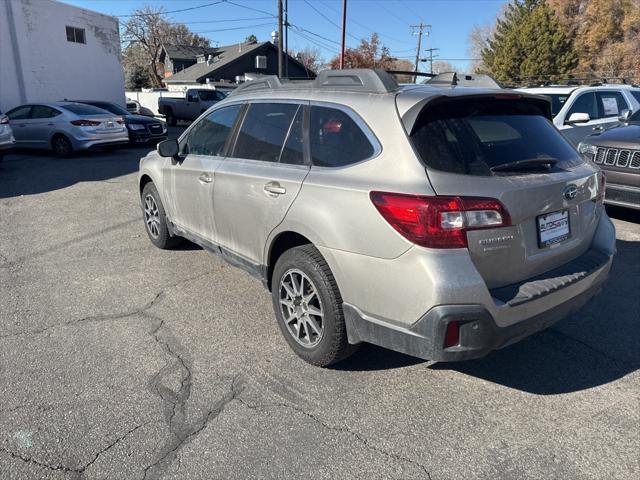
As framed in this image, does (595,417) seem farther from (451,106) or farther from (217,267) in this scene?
(217,267)

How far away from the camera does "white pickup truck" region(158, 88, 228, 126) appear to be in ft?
82.8

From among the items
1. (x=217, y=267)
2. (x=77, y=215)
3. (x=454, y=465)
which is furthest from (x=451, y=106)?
(x=77, y=215)

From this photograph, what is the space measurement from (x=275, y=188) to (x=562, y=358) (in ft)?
7.51

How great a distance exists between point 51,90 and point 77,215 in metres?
16.4

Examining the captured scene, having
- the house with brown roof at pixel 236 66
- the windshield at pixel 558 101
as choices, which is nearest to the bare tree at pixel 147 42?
the house with brown roof at pixel 236 66

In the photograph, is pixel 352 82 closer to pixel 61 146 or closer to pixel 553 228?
pixel 553 228

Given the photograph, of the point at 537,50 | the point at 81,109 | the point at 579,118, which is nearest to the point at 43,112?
the point at 81,109

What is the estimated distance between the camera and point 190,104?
2556 cm

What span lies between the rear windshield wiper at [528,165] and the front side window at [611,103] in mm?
7427

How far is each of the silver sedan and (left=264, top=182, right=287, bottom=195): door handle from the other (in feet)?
38.0

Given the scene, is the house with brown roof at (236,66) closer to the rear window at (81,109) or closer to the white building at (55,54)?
the white building at (55,54)

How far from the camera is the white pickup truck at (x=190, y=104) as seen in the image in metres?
25.2

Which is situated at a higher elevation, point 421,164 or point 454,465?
point 421,164

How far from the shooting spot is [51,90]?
20.6 m
